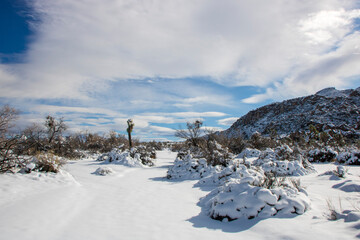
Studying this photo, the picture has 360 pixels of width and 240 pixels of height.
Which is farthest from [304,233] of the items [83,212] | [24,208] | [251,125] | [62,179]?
[251,125]

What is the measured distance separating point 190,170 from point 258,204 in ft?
23.7

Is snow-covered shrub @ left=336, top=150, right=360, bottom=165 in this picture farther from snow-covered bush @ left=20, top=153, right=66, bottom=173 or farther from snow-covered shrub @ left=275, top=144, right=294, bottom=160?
snow-covered bush @ left=20, top=153, right=66, bottom=173

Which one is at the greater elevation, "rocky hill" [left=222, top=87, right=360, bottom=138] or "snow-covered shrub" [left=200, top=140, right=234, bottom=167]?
"rocky hill" [left=222, top=87, right=360, bottom=138]

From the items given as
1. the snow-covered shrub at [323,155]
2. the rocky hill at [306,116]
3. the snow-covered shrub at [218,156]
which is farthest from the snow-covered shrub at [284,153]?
the rocky hill at [306,116]

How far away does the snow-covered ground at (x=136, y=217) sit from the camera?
12.0 feet

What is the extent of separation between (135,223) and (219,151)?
8.76 m

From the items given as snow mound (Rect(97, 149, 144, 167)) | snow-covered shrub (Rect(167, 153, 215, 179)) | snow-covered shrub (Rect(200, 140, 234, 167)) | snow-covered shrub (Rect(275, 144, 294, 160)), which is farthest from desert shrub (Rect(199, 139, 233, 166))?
snow mound (Rect(97, 149, 144, 167))

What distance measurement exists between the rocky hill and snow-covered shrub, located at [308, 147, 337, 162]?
16.8m

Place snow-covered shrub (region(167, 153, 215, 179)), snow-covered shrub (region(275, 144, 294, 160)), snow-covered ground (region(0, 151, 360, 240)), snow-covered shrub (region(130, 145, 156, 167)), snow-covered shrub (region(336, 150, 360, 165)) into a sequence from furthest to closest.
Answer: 1. snow-covered shrub (region(130, 145, 156, 167))
2. snow-covered shrub (region(275, 144, 294, 160))
3. snow-covered shrub (region(336, 150, 360, 165))
4. snow-covered shrub (region(167, 153, 215, 179))
5. snow-covered ground (region(0, 151, 360, 240))

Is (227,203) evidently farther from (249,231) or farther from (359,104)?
(359,104)

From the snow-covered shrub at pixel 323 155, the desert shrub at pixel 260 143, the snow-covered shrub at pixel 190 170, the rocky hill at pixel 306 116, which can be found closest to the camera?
the snow-covered shrub at pixel 190 170

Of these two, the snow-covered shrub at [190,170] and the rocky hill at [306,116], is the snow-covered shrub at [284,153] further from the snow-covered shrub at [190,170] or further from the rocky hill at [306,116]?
the rocky hill at [306,116]

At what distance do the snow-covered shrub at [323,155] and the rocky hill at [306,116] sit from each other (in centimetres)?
1678

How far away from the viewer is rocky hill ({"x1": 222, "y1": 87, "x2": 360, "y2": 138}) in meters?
40.2
